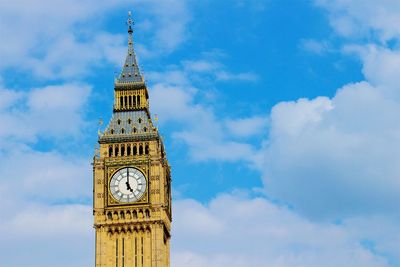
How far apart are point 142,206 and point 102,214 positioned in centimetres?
466

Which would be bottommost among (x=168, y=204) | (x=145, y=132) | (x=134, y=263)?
(x=134, y=263)

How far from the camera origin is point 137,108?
380ft

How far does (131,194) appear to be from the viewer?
110 meters

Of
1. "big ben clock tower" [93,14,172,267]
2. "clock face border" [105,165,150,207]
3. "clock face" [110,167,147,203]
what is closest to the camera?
"big ben clock tower" [93,14,172,267]

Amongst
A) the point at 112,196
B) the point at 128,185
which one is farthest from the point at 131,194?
the point at 112,196

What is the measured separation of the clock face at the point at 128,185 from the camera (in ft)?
362

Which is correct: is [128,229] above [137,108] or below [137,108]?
below

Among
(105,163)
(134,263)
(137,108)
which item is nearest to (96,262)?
(134,263)

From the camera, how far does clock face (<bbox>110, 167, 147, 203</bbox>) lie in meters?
110

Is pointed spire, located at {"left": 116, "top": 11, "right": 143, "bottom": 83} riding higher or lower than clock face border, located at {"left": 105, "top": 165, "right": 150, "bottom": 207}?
higher

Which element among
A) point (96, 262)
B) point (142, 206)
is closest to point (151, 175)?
point (142, 206)

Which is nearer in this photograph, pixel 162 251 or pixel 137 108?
pixel 162 251

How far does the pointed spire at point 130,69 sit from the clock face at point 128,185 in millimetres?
12142

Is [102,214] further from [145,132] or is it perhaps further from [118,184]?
[145,132]
